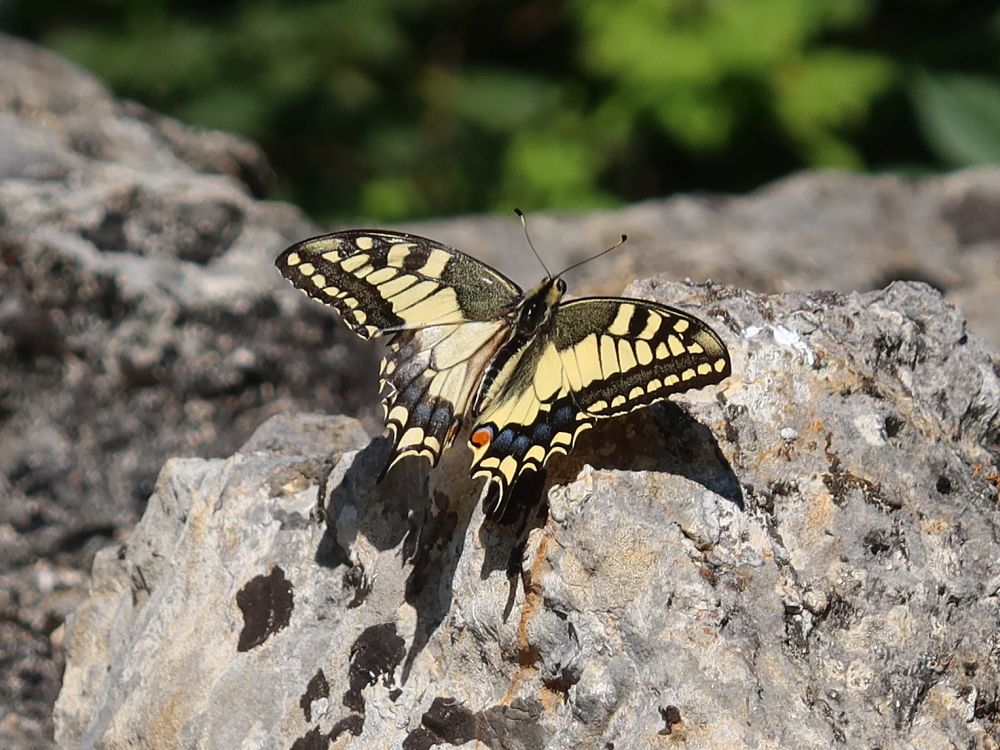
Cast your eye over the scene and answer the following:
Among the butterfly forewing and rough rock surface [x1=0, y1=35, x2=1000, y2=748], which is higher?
rough rock surface [x1=0, y1=35, x2=1000, y2=748]

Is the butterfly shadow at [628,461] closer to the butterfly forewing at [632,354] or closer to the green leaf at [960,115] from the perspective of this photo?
the butterfly forewing at [632,354]

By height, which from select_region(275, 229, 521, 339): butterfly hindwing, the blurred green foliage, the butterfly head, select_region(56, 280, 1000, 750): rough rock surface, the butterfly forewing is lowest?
select_region(56, 280, 1000, 750): rough rock surface

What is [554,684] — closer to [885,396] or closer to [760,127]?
[885,396]

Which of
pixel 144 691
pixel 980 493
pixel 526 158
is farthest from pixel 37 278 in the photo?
pixel 526 158

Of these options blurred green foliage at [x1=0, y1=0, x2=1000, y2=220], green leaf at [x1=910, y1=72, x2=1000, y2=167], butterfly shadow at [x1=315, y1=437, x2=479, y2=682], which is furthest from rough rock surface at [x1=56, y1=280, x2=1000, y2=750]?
green leaf at [x1=910, y1=72, x2=1000, y2=167]

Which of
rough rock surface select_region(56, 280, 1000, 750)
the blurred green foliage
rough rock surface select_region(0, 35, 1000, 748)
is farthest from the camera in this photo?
the blurred green foliage

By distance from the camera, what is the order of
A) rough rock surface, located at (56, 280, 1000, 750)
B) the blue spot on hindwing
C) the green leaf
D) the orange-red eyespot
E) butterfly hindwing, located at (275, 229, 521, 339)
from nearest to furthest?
rough rock surface, located at (56, 280, 1000, 750), the blue spot on hindwing, the orange-red eyespot, butterfly hindwing, located at (275, 229, 521, 339), the green leaf

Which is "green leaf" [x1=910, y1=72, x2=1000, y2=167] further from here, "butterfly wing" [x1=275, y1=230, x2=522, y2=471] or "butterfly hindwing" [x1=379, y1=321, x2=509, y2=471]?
"butterfly hindwing" [x1=379, y1=321, x2=509, y2=471]

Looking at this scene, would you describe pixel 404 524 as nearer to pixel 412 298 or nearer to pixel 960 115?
pixel 412 298
